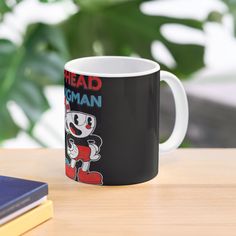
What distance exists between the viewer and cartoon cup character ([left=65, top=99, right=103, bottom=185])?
2.43 feet

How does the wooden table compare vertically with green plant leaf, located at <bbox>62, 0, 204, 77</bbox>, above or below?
below

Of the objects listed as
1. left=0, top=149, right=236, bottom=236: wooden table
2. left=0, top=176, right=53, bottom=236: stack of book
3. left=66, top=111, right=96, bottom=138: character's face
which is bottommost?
left=0, top=149, right=236, bottom=236: wooden table

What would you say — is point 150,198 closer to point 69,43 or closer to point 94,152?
point 94,152

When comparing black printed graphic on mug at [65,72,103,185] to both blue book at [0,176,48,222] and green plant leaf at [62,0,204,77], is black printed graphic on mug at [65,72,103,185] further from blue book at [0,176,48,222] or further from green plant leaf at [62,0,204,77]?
green plant leaf at [62,0,204,77]

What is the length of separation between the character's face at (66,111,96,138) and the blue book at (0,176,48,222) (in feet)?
0.31

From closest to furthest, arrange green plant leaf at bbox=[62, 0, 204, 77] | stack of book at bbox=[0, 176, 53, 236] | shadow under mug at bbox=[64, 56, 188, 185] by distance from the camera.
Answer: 1. stack of book at bbox=[0, 176, 53, 236]
2. shadow under mug at bbox=[64, 56, 188, 185]
3. green plant leaf at bbox=[62, 0, 204, 77]

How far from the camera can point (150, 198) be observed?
727mm

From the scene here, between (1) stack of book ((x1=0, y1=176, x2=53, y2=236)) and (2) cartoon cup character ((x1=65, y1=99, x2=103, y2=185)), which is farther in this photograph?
(2) cartoon cup character ((x1=65, y1=99, x2=103, y2=185))

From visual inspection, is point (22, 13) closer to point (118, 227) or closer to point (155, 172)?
point (155, 172)

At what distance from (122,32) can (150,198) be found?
906mm

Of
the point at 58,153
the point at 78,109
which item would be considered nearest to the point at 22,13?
the point at 58,153

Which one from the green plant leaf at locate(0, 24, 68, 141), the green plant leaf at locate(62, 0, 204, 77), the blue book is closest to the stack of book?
the blue book

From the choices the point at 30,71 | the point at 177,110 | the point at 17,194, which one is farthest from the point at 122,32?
the point at 17,194

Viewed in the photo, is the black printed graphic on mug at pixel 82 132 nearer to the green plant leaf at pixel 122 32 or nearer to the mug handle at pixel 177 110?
the mug handle at pixel 177 110
